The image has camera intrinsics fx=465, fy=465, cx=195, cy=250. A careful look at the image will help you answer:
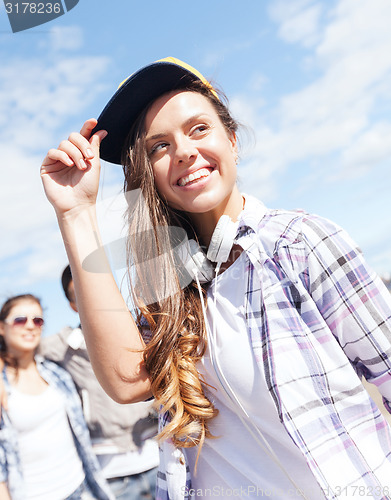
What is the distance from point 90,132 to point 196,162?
48 cm

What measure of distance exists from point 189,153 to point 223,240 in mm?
336

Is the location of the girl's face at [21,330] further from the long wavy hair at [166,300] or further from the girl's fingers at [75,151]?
the girl's fingers at [75,151]

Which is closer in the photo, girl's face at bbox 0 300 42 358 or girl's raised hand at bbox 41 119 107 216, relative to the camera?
girl's raised hand at bbox 41 119 107 216

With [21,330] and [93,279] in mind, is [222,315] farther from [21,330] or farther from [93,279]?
[21,330]

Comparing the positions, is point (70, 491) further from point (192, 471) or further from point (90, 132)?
point (90, 132)

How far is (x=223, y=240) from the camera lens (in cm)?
168

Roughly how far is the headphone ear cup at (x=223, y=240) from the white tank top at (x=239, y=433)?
0.06 meters

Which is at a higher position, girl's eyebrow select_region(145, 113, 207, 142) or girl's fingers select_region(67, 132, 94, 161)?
girl's fingers select_region(67, 132, 94, 161)

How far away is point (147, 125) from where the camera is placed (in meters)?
1.80

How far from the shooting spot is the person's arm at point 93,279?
1621mm

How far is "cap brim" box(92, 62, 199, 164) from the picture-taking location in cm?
175

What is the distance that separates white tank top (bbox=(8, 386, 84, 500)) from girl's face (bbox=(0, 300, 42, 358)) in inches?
15.7

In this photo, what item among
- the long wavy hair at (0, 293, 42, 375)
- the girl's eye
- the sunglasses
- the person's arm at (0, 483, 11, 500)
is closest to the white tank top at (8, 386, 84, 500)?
the person's arm at (0, 483, 11, 500)

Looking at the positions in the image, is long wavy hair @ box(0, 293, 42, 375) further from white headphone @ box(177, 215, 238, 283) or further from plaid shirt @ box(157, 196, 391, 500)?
plaid shirt @ box(157, 196, 391, 500)
